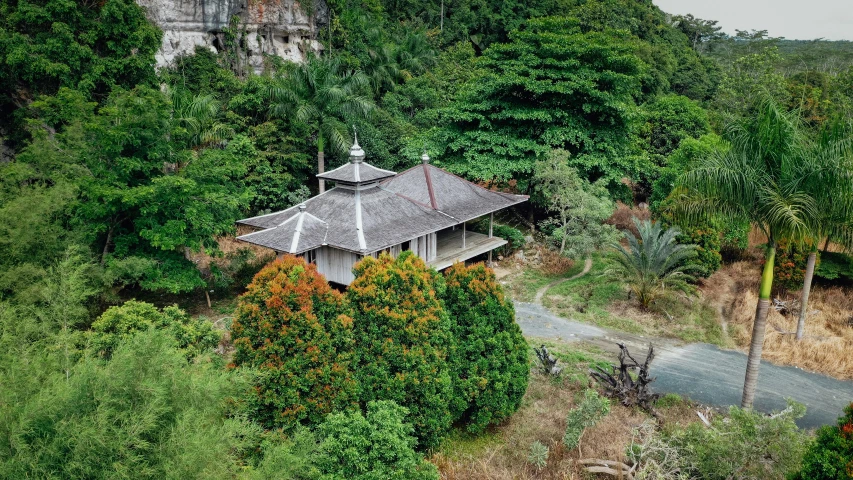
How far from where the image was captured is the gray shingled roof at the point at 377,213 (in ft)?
57.3

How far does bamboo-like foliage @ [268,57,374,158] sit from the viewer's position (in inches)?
957

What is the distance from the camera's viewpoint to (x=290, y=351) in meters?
10.1

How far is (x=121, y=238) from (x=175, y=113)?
621 centimetres

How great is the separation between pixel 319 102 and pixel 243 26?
38.8 ft

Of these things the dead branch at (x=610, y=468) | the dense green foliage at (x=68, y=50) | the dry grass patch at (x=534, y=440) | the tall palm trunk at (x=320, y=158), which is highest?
the dense green foliage at (x=68, y=50)

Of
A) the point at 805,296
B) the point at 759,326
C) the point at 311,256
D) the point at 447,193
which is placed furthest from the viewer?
the point at 447,193

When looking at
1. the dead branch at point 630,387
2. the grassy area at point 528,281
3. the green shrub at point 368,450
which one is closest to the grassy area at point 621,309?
the grassy area at point 528,281

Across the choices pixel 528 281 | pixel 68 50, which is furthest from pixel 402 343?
pixel 68 50

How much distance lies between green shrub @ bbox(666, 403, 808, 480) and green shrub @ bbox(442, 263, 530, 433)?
11.9 feet

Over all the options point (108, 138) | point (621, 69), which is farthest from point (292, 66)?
point (621, 69)

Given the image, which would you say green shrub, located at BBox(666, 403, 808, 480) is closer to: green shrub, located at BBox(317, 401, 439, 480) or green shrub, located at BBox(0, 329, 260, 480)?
green shrub, located at BBox(317, 401, 439, 480)

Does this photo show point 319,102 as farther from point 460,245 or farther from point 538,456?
point 538,456

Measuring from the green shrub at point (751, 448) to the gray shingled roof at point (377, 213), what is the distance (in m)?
10.2

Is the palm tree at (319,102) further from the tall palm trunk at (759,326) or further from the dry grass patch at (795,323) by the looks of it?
the tall palm trunk at (759,326)
